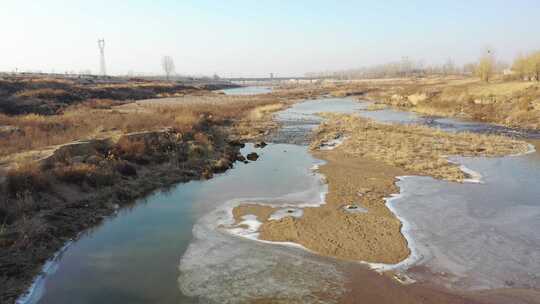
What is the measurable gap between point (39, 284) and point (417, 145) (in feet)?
84.2

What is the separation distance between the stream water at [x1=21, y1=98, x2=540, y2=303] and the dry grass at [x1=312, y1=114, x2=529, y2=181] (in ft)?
8.75

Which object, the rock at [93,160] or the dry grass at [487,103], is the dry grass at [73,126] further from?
the dry grass at [487,103]

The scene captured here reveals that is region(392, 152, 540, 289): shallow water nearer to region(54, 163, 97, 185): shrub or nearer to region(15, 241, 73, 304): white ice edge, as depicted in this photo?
region(15, 241, 73, 304): white ice edge

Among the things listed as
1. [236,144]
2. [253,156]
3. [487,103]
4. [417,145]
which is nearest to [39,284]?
[253,156]

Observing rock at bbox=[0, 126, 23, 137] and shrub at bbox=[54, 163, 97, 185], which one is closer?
shrub at bbox=[54, 163, 97, 185]

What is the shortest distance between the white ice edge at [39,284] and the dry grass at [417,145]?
17990mm

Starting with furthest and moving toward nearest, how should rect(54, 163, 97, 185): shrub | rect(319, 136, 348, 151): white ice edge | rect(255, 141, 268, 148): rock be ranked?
rect(255, 141, 268, 148): rock < rect(319, 136, 348, 151): white ice edge < rect(54, 163, 97, 185): shrub

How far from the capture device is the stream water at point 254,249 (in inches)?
400

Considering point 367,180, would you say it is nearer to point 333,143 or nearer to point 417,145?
point 417,145

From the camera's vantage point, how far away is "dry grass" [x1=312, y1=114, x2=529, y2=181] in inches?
905

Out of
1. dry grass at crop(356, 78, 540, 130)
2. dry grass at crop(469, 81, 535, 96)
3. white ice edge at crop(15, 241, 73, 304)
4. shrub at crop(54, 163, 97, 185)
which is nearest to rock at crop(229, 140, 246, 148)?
shrub at crop(54, 163, 97, 185)

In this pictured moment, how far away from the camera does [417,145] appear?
29203 millimetres

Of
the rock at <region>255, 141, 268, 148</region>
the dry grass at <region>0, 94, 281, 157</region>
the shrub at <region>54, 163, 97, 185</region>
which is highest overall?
the dry grass at <region>0, 94, 281, 157</region>

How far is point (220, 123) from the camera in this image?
135 ft
